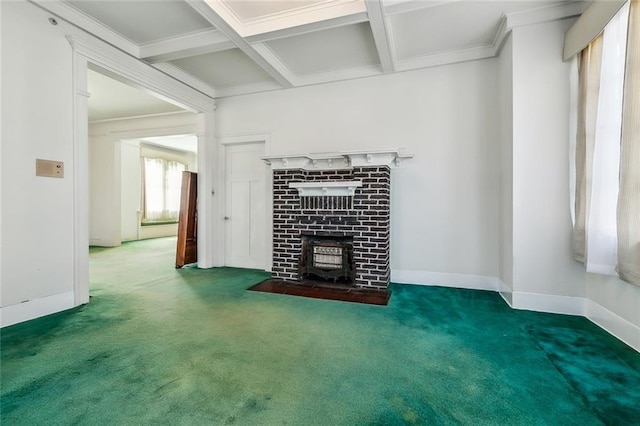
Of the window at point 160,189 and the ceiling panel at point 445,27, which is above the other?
the ceiling panel at point 445,27

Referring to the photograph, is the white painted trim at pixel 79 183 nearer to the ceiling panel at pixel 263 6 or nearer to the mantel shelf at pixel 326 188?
the ceiling panel at pixel 263 6

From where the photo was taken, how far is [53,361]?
6.46 ft

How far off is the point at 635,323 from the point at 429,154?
98.4 inches

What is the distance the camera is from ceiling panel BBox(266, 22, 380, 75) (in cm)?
328

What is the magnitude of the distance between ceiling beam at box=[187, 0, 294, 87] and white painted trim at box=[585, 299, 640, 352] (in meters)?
4.37

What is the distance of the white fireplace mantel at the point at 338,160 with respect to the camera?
356cm

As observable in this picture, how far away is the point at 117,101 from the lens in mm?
5566

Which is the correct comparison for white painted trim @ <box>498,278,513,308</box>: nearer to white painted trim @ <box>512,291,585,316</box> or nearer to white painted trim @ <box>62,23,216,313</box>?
white painted trim @ <box>512,291,585,316</box>

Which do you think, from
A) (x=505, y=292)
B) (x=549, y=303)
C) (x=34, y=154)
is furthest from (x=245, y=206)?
(x=549, y=303)

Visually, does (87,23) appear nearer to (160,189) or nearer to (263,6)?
(263,6)

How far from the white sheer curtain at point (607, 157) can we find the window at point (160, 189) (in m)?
8.80

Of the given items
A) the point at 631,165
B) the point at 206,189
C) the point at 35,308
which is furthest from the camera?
the point at 206,189

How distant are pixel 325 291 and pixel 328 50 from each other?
3034mm

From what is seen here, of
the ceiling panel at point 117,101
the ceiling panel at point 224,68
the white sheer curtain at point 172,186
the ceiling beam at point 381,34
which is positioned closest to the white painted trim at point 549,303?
the ceiling beam at point 381,34
